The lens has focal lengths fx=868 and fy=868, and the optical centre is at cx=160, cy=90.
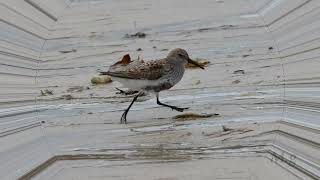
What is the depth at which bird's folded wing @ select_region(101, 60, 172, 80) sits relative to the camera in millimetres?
5918

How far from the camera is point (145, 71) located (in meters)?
6.03

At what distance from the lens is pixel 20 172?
464 cm

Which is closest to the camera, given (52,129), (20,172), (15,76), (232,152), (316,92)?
(20,172)

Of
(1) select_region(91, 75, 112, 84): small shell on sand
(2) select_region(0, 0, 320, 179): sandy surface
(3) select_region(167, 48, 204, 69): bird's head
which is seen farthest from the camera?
(1) select_region(91, 75, 112, 84): small shell on sand

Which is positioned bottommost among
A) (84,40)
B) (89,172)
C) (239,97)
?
(89,172)

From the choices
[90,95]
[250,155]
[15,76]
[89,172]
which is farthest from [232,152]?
[15,76]

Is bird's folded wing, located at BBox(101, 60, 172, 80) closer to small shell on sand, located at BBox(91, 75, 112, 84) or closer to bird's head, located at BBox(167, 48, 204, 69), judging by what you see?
bird's head, located at BBox(167, 48, 204, 69)

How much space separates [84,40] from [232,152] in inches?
143

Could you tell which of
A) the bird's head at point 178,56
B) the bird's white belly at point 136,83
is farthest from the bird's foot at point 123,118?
the bird's head at point 178,56

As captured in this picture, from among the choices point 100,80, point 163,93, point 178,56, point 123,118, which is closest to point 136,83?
point 123,118

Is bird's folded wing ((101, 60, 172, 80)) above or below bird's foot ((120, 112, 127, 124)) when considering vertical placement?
above

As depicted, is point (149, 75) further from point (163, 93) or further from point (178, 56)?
point (163, 93)

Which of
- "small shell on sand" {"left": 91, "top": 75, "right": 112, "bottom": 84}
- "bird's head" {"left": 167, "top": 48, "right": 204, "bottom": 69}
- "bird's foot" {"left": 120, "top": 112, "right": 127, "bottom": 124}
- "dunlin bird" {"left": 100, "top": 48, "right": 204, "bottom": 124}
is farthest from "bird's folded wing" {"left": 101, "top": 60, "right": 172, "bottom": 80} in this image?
"small shell on sand" {"left": 91, "top": 75, "right": 112, "bottom": 84}

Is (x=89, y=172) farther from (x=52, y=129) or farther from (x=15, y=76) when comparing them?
(x=15, y=76)
